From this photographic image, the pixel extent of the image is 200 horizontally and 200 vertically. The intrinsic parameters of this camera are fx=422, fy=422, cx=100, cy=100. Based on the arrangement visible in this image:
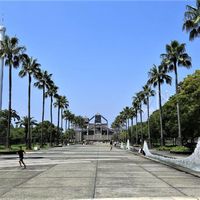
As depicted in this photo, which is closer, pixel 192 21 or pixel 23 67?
pixel 192 21

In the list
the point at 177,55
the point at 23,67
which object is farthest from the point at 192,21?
the point at 23,67

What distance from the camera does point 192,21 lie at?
113 feet

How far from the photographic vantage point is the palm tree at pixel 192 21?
3362 centimetres

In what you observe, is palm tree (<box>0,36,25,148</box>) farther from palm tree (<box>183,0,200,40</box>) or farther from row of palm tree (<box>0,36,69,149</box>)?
palm tree (<box>183,0,200,40</box>)

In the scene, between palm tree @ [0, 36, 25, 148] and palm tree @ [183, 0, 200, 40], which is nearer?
palm tree @ [183, 0, 200, 40]

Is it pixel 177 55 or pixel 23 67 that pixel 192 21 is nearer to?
pixel 177 55

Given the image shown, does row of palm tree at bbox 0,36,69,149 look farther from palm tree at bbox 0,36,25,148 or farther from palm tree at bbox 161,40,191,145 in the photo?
palm tree at bbox 161,40,191,145

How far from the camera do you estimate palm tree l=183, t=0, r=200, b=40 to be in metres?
33.6

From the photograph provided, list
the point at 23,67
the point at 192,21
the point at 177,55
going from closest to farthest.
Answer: the point at 192,21
the point at 177,55
the point at 23,67

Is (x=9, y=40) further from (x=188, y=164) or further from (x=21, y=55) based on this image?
(x=188, y=164)

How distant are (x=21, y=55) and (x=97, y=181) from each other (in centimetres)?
4378

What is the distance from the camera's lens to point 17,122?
12619 cm

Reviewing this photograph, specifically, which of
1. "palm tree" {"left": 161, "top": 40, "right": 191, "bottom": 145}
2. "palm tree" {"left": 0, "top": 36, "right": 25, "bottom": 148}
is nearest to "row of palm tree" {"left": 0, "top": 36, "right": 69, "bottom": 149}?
"palm tree" {"left": 0, "top": 36, "right": 25, "bottom": 148}

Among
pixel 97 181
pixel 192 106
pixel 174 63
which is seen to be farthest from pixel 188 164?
pixel 174 63
